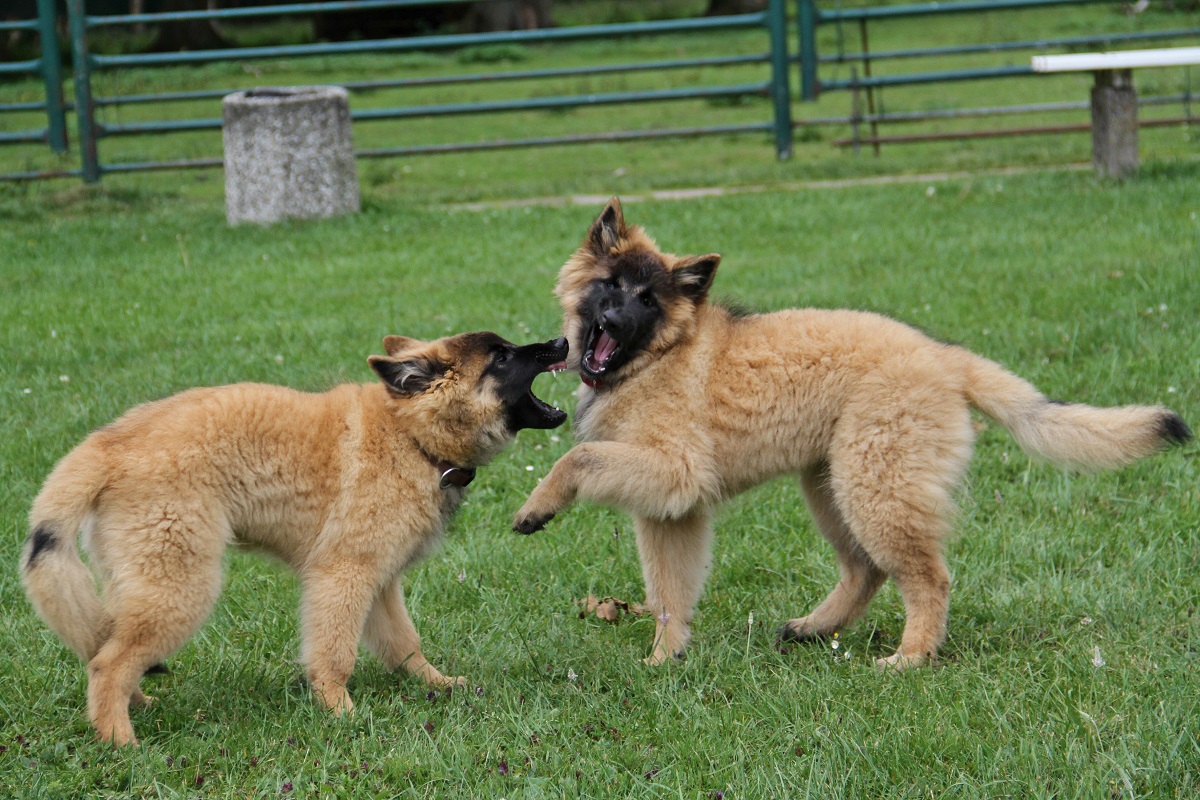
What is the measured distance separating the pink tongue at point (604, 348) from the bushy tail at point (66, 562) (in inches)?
68.2

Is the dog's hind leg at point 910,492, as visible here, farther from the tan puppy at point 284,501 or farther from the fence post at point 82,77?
the fence post at point 82,77

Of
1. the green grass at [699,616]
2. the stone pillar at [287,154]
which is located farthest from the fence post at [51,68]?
the green grass at [699,616]

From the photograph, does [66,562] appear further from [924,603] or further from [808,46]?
[808,46]

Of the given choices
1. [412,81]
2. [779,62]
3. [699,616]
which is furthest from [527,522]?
[412,81]

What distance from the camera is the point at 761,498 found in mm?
5680

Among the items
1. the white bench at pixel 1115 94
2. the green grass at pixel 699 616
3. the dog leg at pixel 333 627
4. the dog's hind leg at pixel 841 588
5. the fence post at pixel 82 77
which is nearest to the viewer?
the green grass at pixel 699 616

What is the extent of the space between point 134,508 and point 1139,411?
3.10 metres

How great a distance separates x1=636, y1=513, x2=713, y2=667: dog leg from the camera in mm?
4523

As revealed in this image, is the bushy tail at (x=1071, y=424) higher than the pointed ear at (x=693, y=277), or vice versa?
the pointed ear at (x=693, y=277)

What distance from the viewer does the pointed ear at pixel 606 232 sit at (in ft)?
15.9

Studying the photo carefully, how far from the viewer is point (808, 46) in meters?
14.1

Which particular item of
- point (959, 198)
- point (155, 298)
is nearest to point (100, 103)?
point (155, 298)

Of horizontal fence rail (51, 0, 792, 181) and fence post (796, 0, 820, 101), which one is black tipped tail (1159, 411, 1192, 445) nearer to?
horizontal fence rail (51, 0, 792, 181)

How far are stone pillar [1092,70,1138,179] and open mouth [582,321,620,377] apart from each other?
817 centimetres
